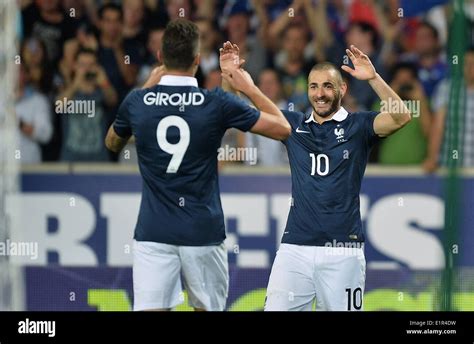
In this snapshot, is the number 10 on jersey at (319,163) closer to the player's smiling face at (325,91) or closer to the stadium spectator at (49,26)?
the player's smiling face at (325,91)

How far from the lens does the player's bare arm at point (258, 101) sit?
534cm

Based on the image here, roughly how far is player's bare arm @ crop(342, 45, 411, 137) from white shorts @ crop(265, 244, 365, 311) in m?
0.62

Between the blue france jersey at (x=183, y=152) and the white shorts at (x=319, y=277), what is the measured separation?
542 millimetres

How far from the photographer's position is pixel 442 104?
6980 mm

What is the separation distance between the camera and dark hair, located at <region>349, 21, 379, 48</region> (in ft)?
23.3

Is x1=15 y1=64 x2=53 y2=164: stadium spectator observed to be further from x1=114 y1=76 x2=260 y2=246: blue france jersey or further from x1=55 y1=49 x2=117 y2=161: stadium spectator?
x1=114 y1=76 x2=260 y2=246: blue france jersey

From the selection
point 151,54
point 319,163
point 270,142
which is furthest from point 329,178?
point 151,54

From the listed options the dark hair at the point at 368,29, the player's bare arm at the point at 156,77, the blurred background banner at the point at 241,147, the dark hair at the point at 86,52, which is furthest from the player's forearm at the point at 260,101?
the dark hair at the point at 86,52

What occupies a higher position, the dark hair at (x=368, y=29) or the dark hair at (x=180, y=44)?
the dark hair at (x=368, y=29)

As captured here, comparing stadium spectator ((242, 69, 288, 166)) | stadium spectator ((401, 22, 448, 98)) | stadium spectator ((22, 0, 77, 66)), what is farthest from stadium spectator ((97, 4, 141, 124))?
stadium spectator ((401, 22, 448, 98))

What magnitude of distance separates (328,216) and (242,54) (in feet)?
5.93
